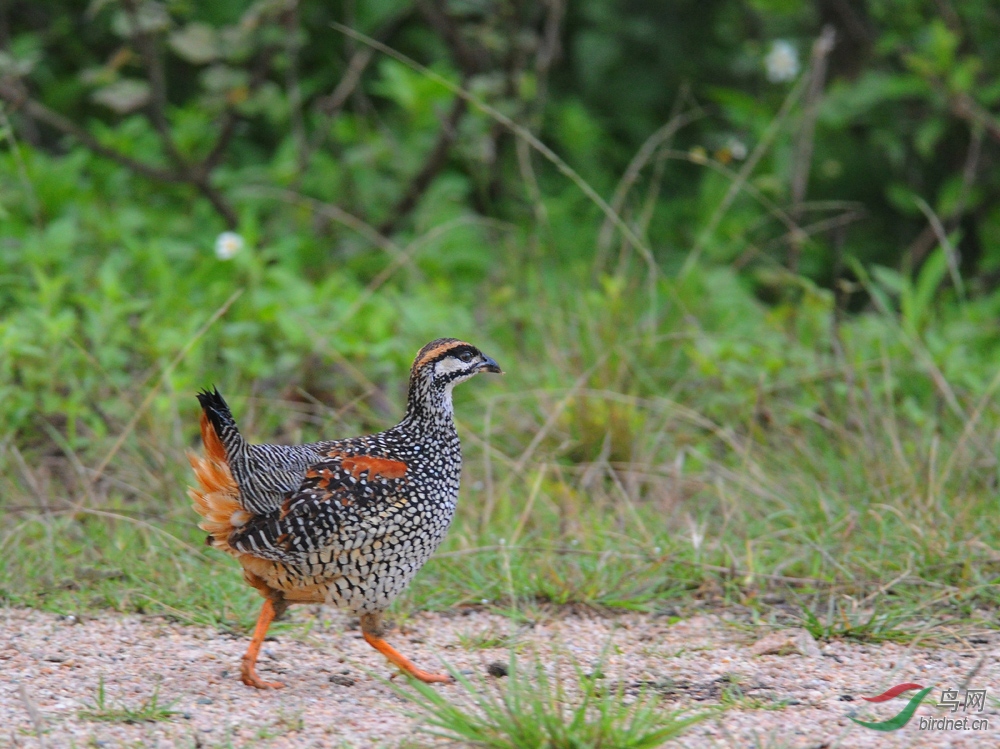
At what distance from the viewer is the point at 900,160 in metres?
7.90

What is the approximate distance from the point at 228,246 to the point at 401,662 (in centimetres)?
331

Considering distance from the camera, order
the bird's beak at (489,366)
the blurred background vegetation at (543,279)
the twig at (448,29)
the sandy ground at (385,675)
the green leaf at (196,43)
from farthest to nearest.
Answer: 1. the twig at (448,29)
2. the green leaf at (196,43)
3. the blurred background vegetation at (543,279)
4. the bird's beak at (489,366)
5. the sandy ground at (385,675)

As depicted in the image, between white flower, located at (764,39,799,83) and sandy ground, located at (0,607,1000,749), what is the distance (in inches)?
174

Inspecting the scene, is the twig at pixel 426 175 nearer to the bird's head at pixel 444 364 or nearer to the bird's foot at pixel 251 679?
the bird's head at pixel 444 364

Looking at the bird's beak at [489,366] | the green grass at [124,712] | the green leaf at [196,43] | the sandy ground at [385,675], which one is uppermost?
the green leaf at [196,43]

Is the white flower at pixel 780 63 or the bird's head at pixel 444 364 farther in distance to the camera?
the white flower at pixel 780 63

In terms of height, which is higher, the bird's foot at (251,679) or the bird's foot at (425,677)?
the bird's foot at (251,679)

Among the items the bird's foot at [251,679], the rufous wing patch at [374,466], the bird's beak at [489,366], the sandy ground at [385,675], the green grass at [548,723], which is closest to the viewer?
the green grass at [548,723]

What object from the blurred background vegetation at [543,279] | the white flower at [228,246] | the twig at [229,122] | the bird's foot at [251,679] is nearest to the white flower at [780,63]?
the blurred background vegetation at [543,279]

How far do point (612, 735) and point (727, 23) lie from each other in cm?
664

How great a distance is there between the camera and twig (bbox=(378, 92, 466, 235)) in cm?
730

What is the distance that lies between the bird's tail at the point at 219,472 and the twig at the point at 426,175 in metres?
3.87

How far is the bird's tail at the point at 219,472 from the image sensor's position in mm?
3676

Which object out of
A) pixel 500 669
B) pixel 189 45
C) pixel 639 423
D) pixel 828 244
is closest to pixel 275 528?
pixel 500 669
